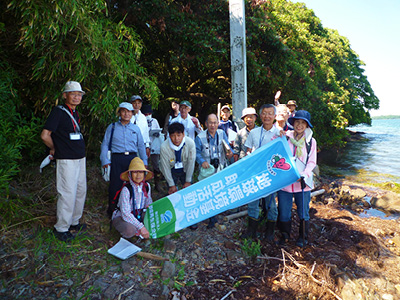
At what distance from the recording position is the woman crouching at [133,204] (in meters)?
3.82

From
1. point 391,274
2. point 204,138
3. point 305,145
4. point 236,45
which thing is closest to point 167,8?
point 236,45

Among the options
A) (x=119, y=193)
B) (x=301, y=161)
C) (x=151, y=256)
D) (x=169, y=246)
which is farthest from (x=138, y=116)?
(x=301, y=161)

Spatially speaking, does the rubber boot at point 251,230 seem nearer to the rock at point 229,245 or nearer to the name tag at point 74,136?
the rock at point 229,245

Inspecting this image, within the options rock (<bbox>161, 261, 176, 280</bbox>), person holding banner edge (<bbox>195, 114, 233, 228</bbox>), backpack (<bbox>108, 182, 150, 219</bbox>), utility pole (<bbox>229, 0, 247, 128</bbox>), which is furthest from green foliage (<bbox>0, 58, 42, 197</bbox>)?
utility pole (<bbox>229, 0, 247, 128</bbox>)

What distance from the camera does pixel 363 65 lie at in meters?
27.3

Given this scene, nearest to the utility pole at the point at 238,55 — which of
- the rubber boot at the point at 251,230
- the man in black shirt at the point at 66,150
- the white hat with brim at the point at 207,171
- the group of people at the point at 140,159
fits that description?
the group of people at the point at 140,159

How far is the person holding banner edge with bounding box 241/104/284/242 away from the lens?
4.25 m

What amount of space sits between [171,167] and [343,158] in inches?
624

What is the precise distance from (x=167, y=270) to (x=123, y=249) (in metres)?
0.68

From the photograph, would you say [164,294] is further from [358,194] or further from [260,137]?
[358,194]

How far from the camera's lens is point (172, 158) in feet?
14.5

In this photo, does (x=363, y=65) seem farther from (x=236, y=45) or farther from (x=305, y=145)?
(x=305, y=145)

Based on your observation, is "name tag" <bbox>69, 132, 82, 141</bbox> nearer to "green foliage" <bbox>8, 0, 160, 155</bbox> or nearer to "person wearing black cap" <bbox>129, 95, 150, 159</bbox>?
"green foliage" <bbox>8, 0, 160, 155</bbox>

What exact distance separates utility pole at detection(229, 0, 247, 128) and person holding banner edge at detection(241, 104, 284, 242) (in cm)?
273
